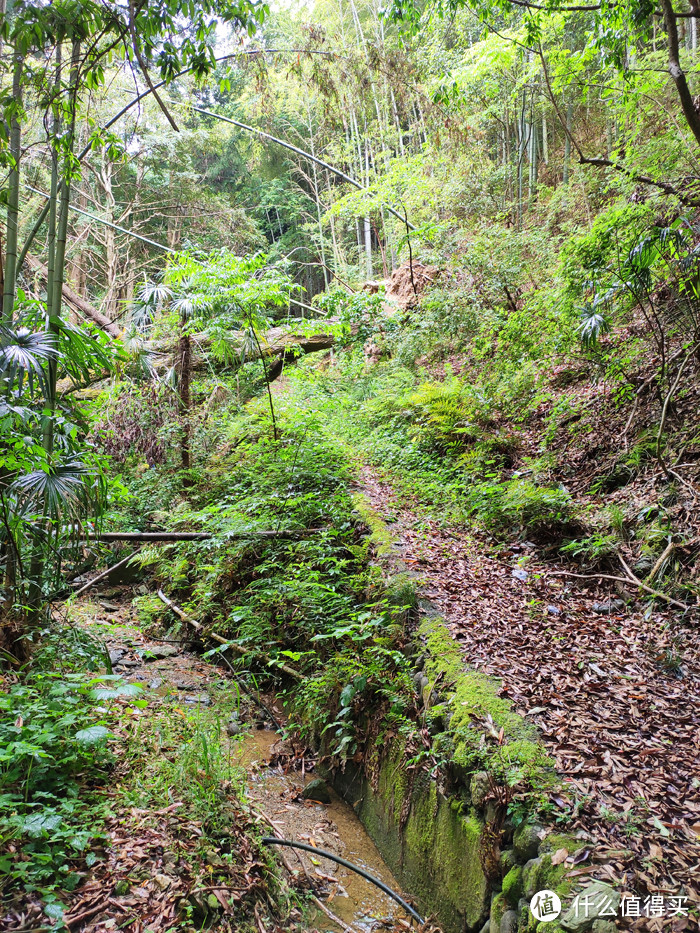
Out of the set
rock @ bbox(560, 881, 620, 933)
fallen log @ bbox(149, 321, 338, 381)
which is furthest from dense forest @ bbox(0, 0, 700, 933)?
fallen log @ bbox(149, 321, 338, 381)

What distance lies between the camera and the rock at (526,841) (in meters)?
1.97

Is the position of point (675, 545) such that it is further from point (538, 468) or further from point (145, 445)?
point (145, 445)

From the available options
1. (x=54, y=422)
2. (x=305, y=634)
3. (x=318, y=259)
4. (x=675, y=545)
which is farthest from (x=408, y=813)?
(x=318, y=259)

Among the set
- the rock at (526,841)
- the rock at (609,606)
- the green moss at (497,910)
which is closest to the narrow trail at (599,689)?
the rock at (609,606)

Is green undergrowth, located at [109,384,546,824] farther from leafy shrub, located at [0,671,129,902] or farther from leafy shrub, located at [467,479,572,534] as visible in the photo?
leafy shrub, located at [0,671,129,902]

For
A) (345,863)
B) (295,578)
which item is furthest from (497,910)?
(295,578)

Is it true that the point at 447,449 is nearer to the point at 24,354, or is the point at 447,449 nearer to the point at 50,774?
the point at 24,354

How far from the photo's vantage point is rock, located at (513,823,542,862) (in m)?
1.97

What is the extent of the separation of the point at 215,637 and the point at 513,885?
3.26m

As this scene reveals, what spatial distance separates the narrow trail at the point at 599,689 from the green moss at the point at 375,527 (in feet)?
0.53

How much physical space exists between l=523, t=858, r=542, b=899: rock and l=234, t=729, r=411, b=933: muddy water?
787 mm

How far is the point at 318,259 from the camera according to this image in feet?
68.0

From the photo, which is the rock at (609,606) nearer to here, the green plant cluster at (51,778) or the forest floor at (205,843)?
the forest floor at (205,843)

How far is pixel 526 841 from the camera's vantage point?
1.99m
